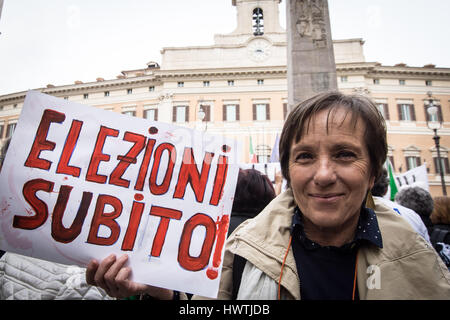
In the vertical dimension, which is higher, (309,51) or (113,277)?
(309,51)

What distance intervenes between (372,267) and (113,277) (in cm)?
107

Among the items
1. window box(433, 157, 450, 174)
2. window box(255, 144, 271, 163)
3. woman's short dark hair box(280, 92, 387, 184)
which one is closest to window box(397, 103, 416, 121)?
window box(433, 157, 450, 174)

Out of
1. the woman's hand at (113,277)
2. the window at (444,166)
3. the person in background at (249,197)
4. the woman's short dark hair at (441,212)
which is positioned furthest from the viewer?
the window at (444,166)

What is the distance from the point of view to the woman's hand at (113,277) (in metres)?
1.06

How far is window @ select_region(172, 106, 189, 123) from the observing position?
75.8 ft

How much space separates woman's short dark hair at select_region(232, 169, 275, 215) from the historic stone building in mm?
19974

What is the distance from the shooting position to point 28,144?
114 centimetres

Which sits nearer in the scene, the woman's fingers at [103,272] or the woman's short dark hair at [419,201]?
the woman's fingers at [103,272]

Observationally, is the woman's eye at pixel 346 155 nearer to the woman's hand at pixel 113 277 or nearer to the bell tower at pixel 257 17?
the woman's hand at pixel 113 277

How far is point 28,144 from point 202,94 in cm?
2370

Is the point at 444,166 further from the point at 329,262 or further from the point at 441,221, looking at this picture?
the point at 329,262

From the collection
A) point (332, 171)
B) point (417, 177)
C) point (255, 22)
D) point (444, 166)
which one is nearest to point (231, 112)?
point (255, 22)

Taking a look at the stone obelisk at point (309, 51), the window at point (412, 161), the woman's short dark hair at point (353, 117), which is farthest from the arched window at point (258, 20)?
the woman's short dark hair at point (353, 117)

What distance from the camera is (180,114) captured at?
76.8 feet
